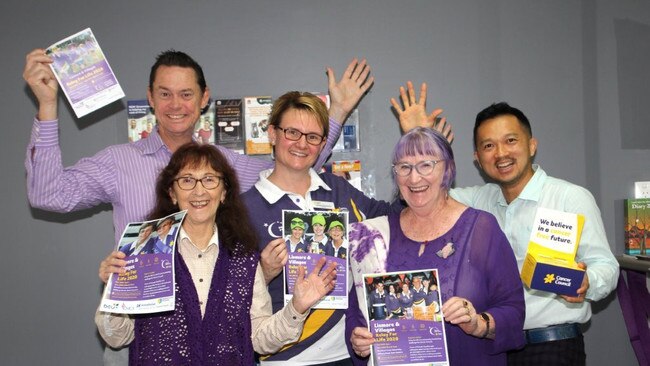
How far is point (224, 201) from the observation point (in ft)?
8.50

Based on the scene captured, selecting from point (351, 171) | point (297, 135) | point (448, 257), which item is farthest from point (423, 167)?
point (351, 171)

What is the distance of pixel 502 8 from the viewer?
3.92 metres

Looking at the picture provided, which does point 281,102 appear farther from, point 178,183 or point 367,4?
point 367,4

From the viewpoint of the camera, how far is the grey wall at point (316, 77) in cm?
388

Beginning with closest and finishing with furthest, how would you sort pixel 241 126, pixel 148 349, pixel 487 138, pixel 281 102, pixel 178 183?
1. pixel 148 349
2. pixel 178 183
3. pixel 281 102
4. pixel 487 138
5. pixel 241 126

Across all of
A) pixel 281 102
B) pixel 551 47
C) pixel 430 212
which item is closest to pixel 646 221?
pixel 551 47

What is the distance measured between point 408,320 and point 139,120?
7.99ft

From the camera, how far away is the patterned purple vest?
90.3 inches

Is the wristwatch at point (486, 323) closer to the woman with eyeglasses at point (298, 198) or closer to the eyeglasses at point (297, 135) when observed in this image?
the woman with eyeglasses at point (298, 198)

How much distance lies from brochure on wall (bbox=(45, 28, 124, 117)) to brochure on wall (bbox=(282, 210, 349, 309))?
1150 mm

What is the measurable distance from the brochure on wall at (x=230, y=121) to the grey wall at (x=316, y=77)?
0.10m

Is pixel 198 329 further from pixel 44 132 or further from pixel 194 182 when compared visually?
pixel 44 132

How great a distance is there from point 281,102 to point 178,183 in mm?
677

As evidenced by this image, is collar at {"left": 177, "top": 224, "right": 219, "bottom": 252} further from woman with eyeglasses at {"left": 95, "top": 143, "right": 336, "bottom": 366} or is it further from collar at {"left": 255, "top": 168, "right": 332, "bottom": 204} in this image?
collar at {"left": 255, "top": 168, "right": 332, "bottom": 204}
